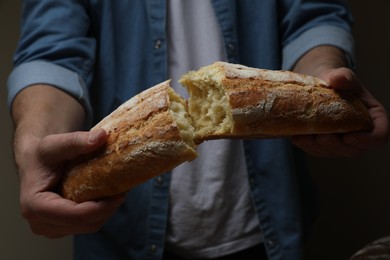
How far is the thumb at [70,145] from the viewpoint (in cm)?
72

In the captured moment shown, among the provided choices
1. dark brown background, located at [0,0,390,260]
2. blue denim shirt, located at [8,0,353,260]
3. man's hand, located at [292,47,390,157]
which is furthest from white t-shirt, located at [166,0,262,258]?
dark brown background, located at [0,0,390,260]

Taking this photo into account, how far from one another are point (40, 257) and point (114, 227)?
24.3 inches

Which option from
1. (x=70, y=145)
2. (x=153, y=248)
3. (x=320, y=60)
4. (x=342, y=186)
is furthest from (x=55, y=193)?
(x=342, y=186)

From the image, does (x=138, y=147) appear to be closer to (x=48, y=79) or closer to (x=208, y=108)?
(x=208, y=108)

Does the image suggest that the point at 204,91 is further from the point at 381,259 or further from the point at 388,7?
the point at 388,7

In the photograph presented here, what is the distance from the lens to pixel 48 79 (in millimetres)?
1024

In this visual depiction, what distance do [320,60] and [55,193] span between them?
Answer: 0.63 metres

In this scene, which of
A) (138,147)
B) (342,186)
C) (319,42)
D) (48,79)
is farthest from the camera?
(342,186)

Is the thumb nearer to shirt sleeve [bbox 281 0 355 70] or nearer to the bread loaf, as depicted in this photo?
the bread loaf

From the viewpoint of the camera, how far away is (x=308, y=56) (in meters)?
1.12

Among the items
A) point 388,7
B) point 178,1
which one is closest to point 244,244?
point 178,1

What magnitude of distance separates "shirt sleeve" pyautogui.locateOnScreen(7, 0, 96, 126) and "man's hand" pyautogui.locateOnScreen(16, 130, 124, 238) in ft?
0.77

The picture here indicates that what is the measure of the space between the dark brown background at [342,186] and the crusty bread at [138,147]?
88 cm

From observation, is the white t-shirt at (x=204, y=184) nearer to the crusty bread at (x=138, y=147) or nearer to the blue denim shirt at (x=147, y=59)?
the blue denim shirt at (x=147, y=59)
